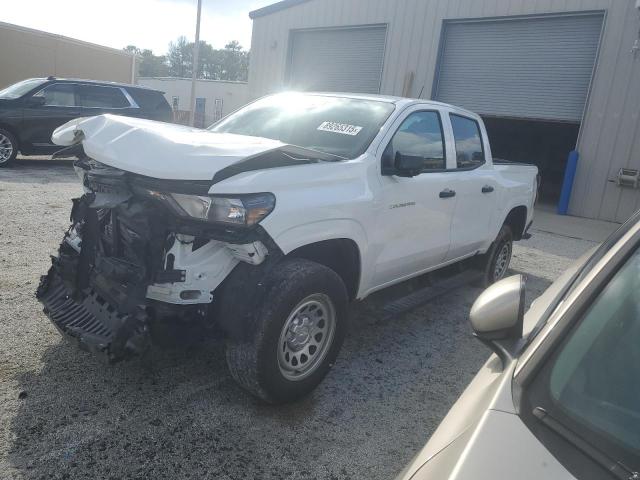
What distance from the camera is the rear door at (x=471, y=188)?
179 inches

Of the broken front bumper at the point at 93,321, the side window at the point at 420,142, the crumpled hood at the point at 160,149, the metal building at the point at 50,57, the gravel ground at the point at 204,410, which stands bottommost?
the gravel ground at the point at 204,410

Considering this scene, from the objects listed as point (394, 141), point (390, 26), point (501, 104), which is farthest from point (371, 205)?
point (390, 26)

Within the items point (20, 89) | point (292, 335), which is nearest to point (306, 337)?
point (292, 335)

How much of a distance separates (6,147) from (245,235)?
9993 millimetres

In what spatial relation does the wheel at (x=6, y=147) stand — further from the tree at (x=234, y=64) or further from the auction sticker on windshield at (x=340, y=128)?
the tree at (x=234, y=64)

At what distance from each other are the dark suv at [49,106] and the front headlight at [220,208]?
9.72 metres

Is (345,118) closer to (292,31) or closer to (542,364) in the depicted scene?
(542,364)

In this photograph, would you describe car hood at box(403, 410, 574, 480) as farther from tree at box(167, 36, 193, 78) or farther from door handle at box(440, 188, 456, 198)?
tree at box(167, 36, 193, 78)

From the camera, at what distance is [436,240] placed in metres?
4.25

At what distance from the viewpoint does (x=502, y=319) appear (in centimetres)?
163

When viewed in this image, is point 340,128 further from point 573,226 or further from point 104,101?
→ point 104,101

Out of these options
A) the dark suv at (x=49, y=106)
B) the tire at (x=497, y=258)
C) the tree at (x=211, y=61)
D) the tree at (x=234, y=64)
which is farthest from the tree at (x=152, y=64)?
the tire at (x=497, y=258)

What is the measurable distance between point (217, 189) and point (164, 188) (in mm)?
281

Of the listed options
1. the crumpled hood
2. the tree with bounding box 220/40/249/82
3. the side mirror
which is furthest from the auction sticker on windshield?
the tree with bounding box 220/40/249/82
